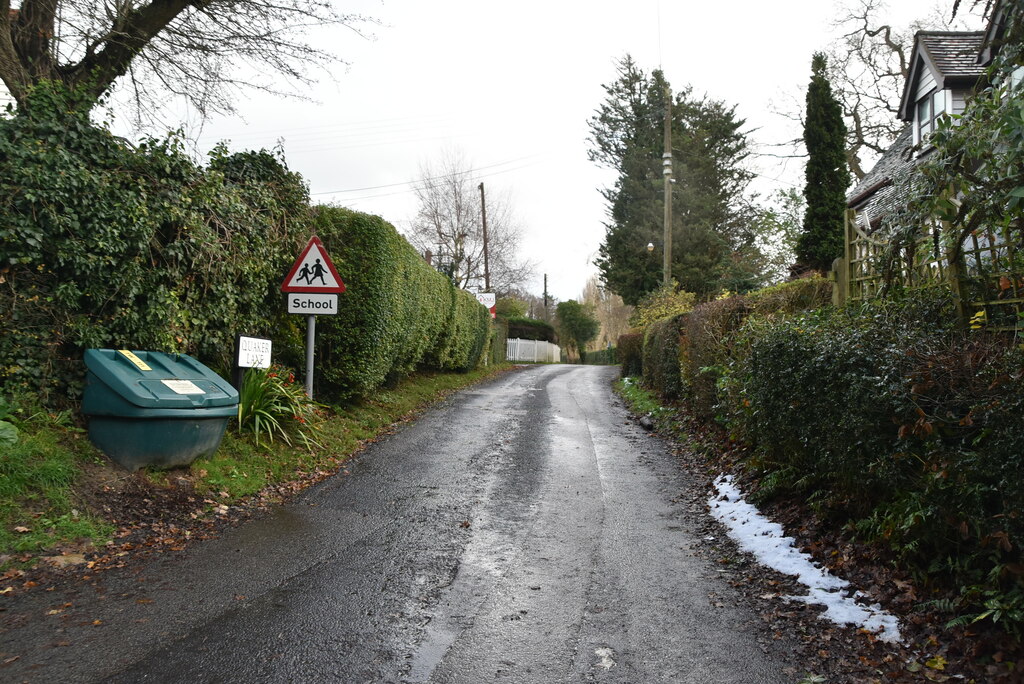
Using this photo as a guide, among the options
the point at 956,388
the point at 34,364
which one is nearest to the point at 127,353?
the point at 34,364

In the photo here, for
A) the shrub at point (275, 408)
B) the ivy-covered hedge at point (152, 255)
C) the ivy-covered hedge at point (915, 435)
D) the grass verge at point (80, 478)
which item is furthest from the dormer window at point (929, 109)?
the grass verge at point (80, 478)

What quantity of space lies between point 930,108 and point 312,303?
1674 cm

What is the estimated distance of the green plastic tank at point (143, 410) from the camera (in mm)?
6066

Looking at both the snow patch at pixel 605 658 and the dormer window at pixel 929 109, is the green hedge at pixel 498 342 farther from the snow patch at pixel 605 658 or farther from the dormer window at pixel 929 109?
the snow patch at pixel 605 658

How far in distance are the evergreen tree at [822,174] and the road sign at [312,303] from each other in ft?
59.9

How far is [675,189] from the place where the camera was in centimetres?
3659

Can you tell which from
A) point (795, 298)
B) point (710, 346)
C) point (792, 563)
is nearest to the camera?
point (792, 563)

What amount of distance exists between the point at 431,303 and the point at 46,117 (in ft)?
32.2

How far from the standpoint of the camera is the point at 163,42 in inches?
400

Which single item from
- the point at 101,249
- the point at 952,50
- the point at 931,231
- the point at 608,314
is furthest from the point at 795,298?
the point at 608,314

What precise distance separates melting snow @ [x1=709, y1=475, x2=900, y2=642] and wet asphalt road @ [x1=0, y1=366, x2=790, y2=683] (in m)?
0.49

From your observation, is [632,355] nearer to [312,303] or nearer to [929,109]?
[929,109]

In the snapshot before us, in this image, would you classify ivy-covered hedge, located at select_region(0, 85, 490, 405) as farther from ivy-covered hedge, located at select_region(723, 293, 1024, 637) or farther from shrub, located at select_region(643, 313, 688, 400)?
ivy-covered hedge, located at select_region(723, 293, 1024, 637)

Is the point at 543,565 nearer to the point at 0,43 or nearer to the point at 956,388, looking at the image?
the point at 956,388
